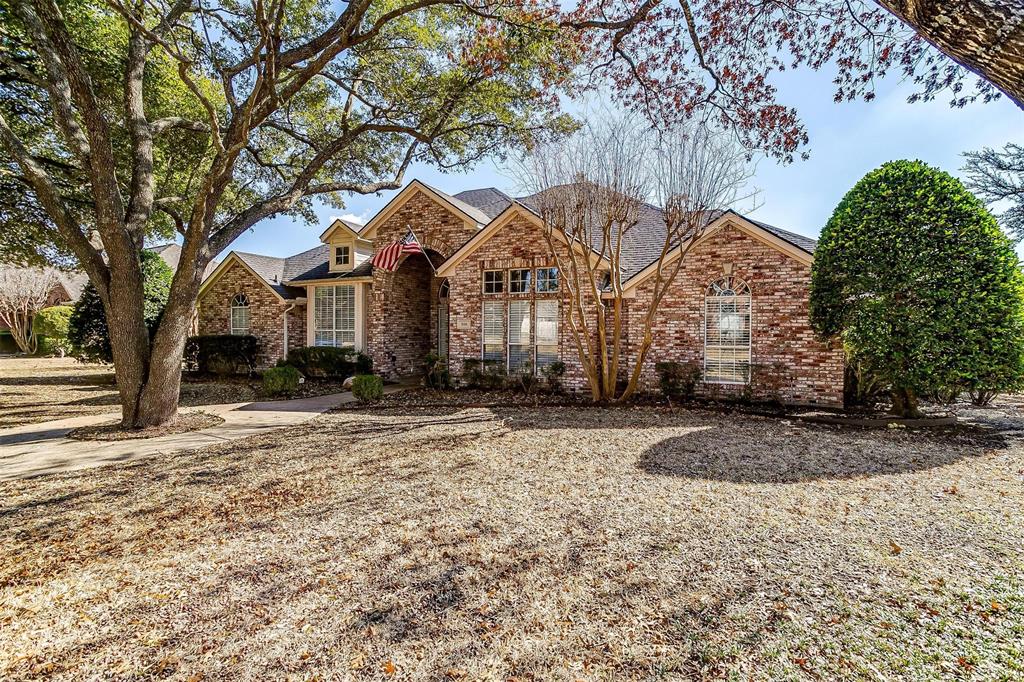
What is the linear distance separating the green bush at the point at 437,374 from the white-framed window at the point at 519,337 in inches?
76.3

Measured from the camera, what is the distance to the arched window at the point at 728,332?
11.2 meters

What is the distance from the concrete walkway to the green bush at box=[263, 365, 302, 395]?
1.46m

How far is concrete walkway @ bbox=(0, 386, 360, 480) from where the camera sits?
6.31 metres

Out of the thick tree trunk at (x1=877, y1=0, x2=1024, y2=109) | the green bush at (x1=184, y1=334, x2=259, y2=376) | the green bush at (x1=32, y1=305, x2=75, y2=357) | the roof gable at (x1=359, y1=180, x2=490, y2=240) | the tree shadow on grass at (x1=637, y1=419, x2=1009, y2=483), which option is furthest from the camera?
the green bush at (x1=32, y1=305, x2=75, y2=357)

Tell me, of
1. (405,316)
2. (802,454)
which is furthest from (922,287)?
(405,316)

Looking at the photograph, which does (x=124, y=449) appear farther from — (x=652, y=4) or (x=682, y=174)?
(x=682, y=174)

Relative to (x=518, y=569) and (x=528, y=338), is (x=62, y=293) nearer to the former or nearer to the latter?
(x=528, y=338)

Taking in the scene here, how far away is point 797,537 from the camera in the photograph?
395 cm

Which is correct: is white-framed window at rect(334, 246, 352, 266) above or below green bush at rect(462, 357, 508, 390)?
above

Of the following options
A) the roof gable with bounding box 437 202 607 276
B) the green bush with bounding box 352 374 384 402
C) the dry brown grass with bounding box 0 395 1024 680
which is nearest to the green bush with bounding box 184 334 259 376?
the green bush with bounding box 352 374 384 402

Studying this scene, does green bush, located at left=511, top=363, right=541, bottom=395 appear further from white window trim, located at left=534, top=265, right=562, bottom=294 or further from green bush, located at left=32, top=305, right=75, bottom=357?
green bush, located at left=32, top=305, right=75, bottom=357

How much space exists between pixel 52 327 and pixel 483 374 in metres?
27.8

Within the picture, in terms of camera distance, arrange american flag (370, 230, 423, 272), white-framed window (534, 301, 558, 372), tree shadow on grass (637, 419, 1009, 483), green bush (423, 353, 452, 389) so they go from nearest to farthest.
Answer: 1. tree shadow on grass (637, 419, 1009, 483)
2. white-framed window (534, 301, 558, 372)
3. green bush (423, 353, 452, 389)
4. american flag (370, 230, 423, 272)

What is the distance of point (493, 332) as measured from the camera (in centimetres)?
1370
